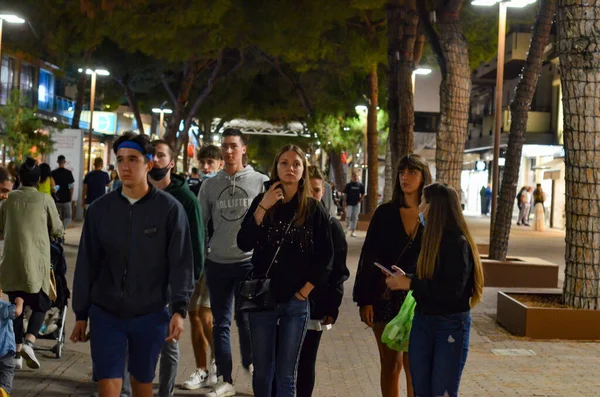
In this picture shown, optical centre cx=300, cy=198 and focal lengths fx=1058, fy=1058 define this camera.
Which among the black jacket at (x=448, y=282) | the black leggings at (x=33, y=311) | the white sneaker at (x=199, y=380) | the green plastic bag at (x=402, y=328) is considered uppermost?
the black jacket at (x=448, y=282)

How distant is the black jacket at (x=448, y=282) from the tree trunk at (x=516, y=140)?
39.6 ft

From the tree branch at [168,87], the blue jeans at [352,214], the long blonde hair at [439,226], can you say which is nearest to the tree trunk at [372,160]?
the blue jeans at [352,214]

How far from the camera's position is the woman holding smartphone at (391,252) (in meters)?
6.52

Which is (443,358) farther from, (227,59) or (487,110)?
(487,110)

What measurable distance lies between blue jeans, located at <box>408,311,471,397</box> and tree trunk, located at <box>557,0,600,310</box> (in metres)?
5.75

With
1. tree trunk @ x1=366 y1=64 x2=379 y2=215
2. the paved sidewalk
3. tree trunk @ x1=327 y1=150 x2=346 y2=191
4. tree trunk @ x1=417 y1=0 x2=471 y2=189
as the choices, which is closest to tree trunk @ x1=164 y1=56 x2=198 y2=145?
tree trunk @ x1=366 y1=64 x2=379 y2=215

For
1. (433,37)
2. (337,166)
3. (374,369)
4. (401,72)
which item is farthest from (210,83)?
(374,369)

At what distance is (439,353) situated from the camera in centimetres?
560

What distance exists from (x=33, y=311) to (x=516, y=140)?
10899 mm

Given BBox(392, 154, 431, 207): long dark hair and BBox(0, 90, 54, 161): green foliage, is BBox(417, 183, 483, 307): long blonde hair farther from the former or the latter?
BBox(0, 90, 54, 161): green foliage

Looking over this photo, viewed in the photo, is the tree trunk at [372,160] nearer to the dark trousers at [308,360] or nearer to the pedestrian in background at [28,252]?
the pedestrian in background at [28,252]

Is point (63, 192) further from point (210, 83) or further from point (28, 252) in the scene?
point (210, 83)

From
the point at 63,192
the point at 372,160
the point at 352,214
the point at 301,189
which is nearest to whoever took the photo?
the point at 301,189

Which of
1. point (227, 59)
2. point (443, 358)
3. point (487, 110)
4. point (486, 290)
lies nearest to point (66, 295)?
point (443, 358)
